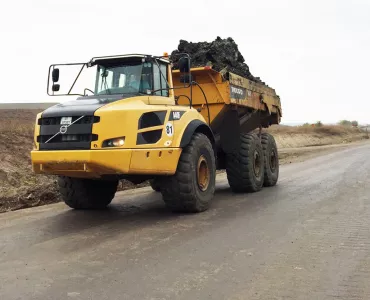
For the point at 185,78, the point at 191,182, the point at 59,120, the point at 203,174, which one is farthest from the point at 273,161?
the point at 59,120

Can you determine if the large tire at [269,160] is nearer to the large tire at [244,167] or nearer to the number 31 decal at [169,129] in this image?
the large tire at [244,167]

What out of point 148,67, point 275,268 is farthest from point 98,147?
point 275,268

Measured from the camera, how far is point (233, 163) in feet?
33.1

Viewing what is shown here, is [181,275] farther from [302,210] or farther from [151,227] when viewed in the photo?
[302,210]

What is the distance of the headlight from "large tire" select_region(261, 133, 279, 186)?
5.61 m

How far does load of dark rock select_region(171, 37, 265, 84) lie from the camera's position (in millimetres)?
9898

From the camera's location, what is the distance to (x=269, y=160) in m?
11.6

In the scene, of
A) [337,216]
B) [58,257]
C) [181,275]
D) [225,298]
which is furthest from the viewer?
[337,216]

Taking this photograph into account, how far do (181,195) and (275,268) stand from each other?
2933 millimetres

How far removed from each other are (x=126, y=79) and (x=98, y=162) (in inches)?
71.2

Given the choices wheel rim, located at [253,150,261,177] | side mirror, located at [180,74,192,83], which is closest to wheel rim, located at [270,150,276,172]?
wheel rim, located at [253,150,261,177]

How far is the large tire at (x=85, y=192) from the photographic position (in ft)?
26.7

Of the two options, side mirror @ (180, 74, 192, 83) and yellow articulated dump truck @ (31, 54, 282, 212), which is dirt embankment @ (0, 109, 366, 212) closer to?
yellow articulated dump truck @ (31, 54, 282, 212)

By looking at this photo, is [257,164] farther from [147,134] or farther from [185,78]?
[147,134]
